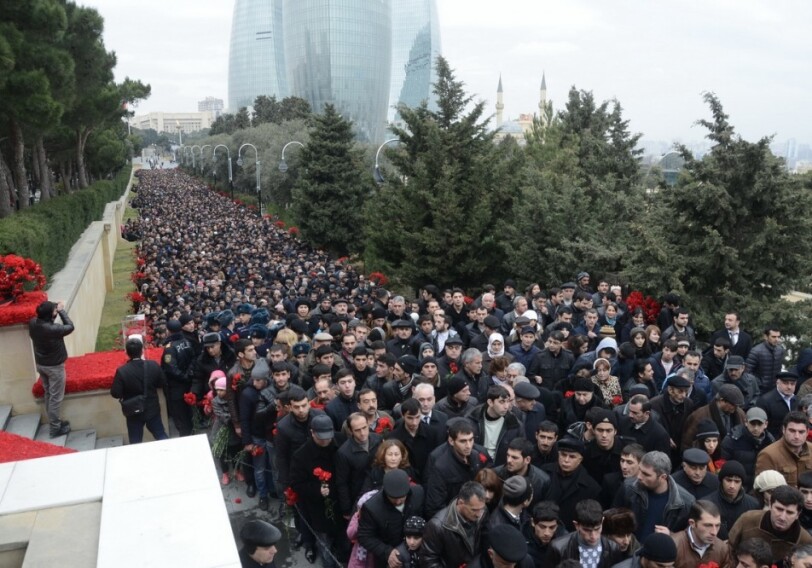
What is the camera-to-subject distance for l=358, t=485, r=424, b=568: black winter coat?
14.6ft

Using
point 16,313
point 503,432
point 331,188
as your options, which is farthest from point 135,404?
point 331,188

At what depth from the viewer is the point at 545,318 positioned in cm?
1070

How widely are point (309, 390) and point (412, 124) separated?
45.9 ft

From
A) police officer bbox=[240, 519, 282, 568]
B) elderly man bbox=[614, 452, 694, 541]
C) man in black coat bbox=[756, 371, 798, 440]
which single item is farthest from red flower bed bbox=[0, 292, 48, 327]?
man in black coat bbox=[756, 371, 798, 440]

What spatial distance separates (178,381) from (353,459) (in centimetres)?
383

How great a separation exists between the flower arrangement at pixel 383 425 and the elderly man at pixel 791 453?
2966mm

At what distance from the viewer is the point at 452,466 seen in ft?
16.0

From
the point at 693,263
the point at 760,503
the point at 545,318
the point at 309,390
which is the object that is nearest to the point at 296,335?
the point at 309,390

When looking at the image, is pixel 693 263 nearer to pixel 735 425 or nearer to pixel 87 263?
pixel 735 425

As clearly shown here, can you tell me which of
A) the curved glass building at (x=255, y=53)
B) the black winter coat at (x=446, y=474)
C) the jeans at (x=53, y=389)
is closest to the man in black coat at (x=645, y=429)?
the black winter coat at (x=446, y=474)

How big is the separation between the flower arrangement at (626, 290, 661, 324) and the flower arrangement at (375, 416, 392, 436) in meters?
7.12

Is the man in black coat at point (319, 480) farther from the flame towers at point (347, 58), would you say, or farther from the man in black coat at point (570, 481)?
the flame towers at point (347, 58)

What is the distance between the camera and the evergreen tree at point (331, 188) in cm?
2862

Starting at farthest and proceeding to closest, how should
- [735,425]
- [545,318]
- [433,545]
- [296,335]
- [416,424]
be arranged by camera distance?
[545,318] → [296,335] → [735,425] → [416,424] → [433,545]
